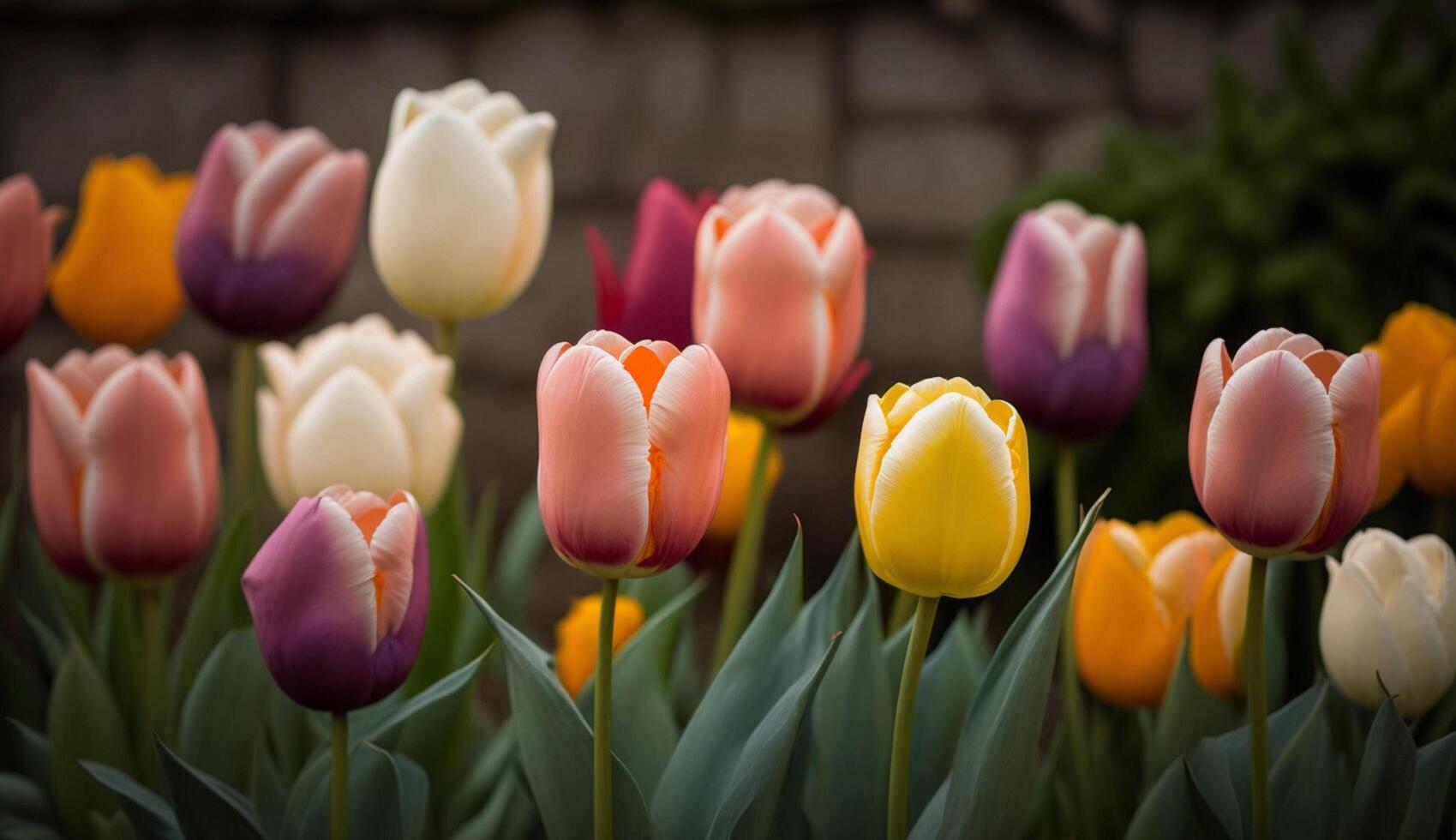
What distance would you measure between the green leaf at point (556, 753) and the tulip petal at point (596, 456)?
0.16 ft

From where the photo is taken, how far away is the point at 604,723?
40 cm

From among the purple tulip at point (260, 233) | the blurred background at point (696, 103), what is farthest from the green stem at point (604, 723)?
the blurred background at point (696, 103)

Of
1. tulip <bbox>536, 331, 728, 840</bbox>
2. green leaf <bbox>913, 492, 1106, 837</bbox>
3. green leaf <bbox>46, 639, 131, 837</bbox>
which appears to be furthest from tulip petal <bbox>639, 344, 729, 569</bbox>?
green leaf <bbox>46, 639, 131, 837</bbox>

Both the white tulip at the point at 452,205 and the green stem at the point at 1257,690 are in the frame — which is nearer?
the green stem at the point at 1257,690

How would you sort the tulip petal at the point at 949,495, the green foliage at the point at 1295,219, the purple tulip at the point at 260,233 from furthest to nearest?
1. the green foliage at the point at 1295,219
2. the purple tulip at the point at 260,233
3. the tulip petal at the point at 949,495

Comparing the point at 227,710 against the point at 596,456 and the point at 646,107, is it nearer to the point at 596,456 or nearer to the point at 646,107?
the point at 596,456

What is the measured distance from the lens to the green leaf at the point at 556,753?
0.42 m

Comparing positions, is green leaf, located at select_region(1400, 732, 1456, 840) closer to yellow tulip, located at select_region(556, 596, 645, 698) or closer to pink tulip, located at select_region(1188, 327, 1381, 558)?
pink tulip, located at select_region(1188, 327, 1381, 558)

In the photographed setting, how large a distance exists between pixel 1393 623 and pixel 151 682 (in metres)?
0.54

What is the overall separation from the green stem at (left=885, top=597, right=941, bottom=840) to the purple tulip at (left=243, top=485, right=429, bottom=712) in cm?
17

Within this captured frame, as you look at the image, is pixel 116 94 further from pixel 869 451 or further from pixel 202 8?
pixel 869 451

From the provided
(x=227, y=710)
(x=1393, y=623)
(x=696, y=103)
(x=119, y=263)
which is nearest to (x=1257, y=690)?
(x=1393, y=623)

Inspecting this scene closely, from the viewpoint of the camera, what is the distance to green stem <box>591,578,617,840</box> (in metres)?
0.39

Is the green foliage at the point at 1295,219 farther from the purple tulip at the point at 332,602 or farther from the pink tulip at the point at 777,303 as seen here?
the purple tulip at the point at 332,602
